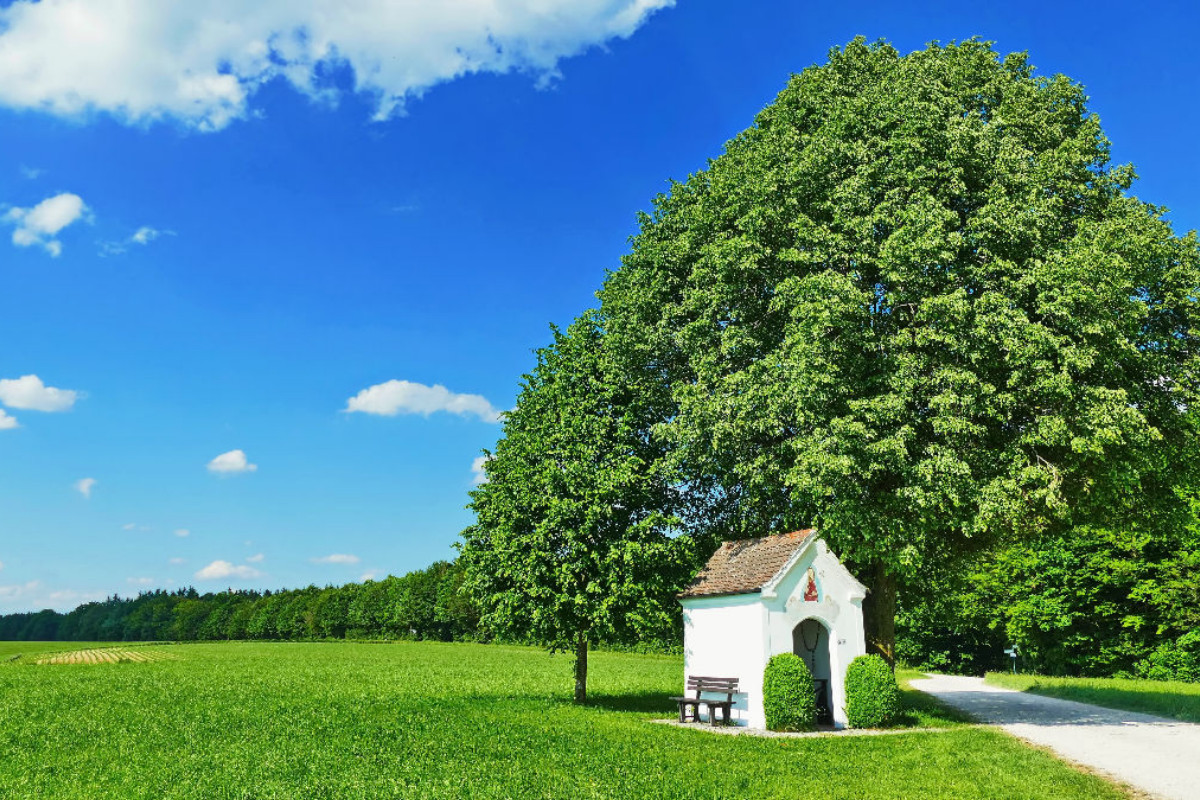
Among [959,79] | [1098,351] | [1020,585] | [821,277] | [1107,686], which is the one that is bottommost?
[1107,686]

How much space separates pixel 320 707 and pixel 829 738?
15.5 m

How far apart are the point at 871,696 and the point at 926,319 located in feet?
32.9

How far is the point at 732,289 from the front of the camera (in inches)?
921

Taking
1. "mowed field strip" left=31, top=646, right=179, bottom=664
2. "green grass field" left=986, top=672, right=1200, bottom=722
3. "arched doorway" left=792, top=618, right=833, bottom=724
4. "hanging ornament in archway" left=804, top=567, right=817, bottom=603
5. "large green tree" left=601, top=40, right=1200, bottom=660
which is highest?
"large green tree" left=601, top=40, right=1200, bottom=660

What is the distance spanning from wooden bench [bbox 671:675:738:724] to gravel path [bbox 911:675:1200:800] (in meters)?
7.16

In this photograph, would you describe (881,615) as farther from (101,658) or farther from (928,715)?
(101,658)

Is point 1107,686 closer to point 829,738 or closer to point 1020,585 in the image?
point 1020,585

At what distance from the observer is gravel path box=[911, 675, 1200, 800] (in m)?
13.9

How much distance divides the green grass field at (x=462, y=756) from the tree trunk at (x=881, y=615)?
2.09 m

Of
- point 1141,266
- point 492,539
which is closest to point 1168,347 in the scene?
point 1141,266

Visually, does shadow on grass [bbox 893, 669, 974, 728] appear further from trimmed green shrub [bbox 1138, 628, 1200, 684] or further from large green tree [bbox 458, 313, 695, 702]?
trimmed green shrub [bbox 1138, 628, 1200, 684]

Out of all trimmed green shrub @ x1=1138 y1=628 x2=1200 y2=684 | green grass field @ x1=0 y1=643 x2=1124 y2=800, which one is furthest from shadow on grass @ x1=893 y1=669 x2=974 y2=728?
trimmed green shrub @ x1=1138 y1=628 x2=1200 y2=684

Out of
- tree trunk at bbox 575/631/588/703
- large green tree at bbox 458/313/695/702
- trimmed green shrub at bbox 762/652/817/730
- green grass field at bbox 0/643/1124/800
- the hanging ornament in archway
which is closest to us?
green grass field at bbox 0/643/1124/800

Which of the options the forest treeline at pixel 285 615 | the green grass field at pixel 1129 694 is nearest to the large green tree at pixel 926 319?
the green grass field at pixel 1129 694
